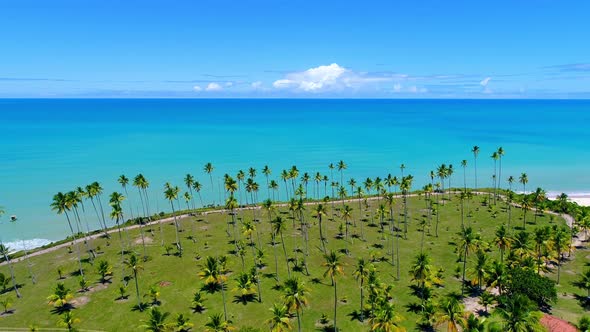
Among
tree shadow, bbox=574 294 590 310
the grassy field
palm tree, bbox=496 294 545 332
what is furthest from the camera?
the grassy field

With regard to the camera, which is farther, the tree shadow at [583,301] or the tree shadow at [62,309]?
the tree shadow at [62,309]

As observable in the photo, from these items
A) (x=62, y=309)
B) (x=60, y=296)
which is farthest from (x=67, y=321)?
(x=62, y=309)

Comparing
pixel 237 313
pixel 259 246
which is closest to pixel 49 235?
pixel 259 246

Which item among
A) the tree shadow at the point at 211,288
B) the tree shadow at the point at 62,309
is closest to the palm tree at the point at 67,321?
the tree shadow at the point at 62,309

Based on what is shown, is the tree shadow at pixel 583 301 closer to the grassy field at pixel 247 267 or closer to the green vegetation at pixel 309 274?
the green vegetation at pixel 309 274

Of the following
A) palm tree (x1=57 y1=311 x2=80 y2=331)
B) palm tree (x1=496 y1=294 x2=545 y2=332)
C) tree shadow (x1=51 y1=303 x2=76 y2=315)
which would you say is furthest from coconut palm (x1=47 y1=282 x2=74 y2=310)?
palm tree (x1=496 y1=294 x2=545 y2=332)

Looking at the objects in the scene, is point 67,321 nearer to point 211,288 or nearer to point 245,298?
point 211,288

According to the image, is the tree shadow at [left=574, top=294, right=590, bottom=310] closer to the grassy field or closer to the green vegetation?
the green vegetation
